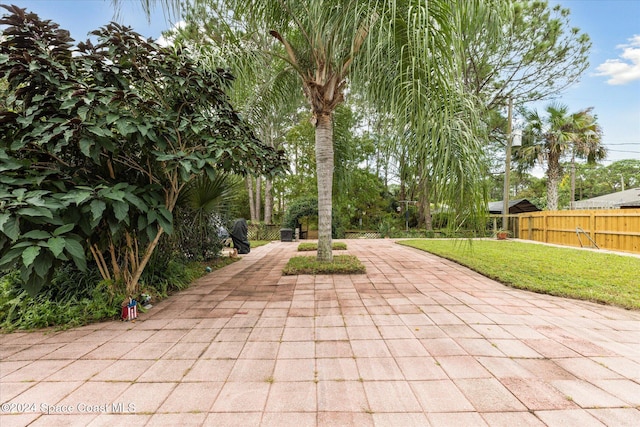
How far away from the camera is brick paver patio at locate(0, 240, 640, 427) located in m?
1.51

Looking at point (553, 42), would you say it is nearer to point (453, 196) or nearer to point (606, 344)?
point (453, 196)

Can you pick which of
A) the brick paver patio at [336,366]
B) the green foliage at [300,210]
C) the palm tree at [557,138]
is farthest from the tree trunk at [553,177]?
the brick paver patio at [336,366]

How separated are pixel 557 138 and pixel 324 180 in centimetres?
1399

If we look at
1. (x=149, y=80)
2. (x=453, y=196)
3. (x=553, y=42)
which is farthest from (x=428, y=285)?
(x=553, y=42)

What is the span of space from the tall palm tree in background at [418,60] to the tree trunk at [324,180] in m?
1.22

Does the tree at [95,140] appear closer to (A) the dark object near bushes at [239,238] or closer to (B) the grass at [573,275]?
(B) the grass at [573,275]

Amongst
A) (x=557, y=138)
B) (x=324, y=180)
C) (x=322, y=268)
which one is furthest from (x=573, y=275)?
(x=557, y=138)

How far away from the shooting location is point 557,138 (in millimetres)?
13742

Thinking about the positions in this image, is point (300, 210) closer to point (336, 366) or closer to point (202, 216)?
point (202, 216)

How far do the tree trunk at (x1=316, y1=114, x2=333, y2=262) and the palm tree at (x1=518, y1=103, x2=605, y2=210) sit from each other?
13530 mm

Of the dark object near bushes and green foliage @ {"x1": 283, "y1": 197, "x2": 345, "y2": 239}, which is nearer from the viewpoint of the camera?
the dark object near bushes

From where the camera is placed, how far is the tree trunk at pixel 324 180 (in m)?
5.49

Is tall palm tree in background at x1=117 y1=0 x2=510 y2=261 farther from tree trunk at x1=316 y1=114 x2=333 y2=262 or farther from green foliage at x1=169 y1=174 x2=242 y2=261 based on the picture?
green foliage at x1=169 y1=174 x2=242 y2=261

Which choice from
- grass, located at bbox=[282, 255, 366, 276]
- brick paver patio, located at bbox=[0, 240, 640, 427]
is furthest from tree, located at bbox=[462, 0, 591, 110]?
brick paver patio, located at bbox=[0, 240, 640, 427]
